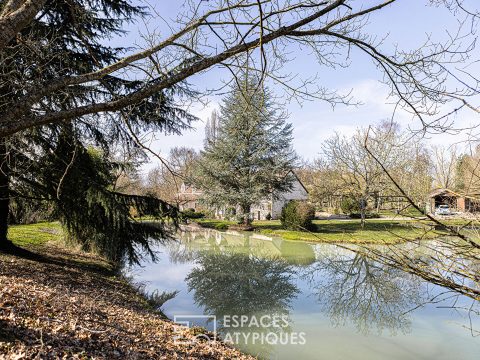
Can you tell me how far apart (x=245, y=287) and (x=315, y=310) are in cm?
258

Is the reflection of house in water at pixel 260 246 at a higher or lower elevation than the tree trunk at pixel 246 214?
lower

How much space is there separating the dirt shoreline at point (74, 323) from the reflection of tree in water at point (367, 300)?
3.05 metres

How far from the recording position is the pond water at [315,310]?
602 cm

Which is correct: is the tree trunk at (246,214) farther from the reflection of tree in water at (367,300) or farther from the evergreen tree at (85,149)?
the evergreen tree at (85,149)

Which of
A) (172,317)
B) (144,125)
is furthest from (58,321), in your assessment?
(144,125)

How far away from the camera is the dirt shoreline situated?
10.8 ft

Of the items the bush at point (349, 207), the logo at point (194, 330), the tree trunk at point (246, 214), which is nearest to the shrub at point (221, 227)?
the tree trunk at point (246, 214)

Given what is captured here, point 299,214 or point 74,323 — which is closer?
point 74,323

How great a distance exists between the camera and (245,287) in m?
10.2

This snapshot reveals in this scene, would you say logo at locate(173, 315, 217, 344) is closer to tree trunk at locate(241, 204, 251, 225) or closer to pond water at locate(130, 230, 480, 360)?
pond water at locate(130, 230, 480, 360)

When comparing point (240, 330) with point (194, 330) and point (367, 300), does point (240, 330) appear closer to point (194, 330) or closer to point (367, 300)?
point (194, 330)

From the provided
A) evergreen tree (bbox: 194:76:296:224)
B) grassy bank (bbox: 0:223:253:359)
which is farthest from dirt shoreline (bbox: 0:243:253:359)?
evergreen tree (bbox: 194:76:296:224)

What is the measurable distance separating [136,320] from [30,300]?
5.27 ft

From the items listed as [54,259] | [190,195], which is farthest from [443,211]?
[190,195]
